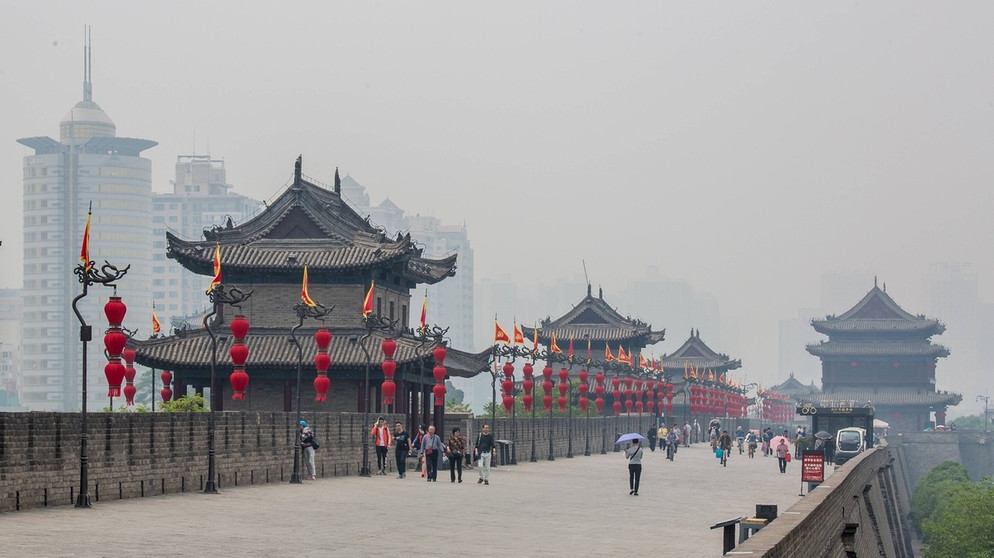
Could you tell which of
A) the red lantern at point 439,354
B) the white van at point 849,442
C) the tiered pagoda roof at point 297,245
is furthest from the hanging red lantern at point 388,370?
the white van at point 849,442

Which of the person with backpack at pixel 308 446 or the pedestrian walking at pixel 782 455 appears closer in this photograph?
the person with backpack at pixel 308 446

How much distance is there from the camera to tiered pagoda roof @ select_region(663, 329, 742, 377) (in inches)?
4887

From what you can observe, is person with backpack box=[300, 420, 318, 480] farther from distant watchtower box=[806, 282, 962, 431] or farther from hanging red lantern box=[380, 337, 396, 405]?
distant watchtower box=[806, 282, 962, 431]

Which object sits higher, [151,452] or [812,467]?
[151,452]

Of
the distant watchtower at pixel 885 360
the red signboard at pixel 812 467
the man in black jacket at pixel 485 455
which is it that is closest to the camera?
the man in black jacket at pixel 485 455

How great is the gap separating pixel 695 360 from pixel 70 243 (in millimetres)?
92370

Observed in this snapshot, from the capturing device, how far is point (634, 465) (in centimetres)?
3562

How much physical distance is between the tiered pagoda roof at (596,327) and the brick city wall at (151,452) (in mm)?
55851

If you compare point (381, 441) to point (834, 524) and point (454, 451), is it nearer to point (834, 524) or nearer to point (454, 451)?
point (454, 451)

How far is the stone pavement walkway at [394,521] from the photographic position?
19.1m

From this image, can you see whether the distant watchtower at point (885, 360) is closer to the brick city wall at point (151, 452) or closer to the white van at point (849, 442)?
the white van at point (849, 442)

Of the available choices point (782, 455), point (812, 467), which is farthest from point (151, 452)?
point (782, 455)

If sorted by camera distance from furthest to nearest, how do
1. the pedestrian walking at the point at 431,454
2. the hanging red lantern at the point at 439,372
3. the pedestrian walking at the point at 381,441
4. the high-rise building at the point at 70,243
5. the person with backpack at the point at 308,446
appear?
1. the high-rise building at the point at 70,243
2. the hanging red lantern at the point at 439,372
3. the pedestrian walking at the point at 381,441
4. the pedestrian walking at the point at 431,454
5. the person with backpack at the point at 308,446

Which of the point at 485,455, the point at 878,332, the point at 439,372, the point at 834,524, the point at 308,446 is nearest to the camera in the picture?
the point at 834,524
